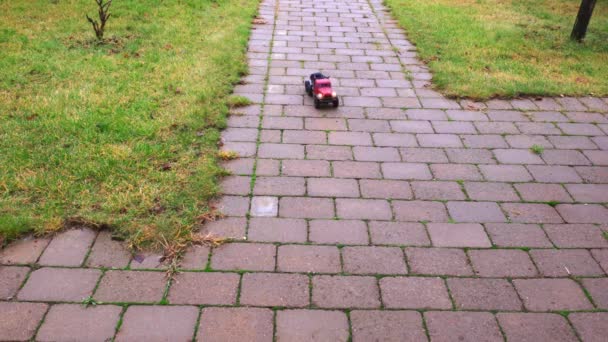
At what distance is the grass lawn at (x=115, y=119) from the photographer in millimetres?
3357

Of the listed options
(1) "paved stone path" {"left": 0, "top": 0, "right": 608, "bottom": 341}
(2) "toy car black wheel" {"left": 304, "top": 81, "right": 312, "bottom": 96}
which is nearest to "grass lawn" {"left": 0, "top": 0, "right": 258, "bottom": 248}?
(1) "paved stone path" {"left": 0, "top": 0, "right": 608, "bottom": 341}

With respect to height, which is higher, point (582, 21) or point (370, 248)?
point (582, 21)

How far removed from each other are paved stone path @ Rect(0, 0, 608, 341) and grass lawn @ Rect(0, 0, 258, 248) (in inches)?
9.4

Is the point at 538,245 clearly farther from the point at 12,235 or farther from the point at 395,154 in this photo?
the point at 12,235

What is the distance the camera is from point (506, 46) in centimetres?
719

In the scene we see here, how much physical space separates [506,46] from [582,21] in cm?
143

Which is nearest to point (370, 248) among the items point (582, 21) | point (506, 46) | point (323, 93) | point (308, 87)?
point (323, 93)

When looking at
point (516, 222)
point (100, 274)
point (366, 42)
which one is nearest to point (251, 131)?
point (100, 274)

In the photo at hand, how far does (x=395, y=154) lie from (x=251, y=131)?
1.35 meters

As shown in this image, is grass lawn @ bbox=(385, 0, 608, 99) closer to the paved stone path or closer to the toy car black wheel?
the paved stone path

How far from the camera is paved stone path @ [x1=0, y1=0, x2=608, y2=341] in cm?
261

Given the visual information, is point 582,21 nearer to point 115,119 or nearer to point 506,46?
point 506,46

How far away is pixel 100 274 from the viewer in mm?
2871

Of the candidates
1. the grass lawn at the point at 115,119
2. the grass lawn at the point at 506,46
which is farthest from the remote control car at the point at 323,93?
the grass lawn at the point at 506,46
